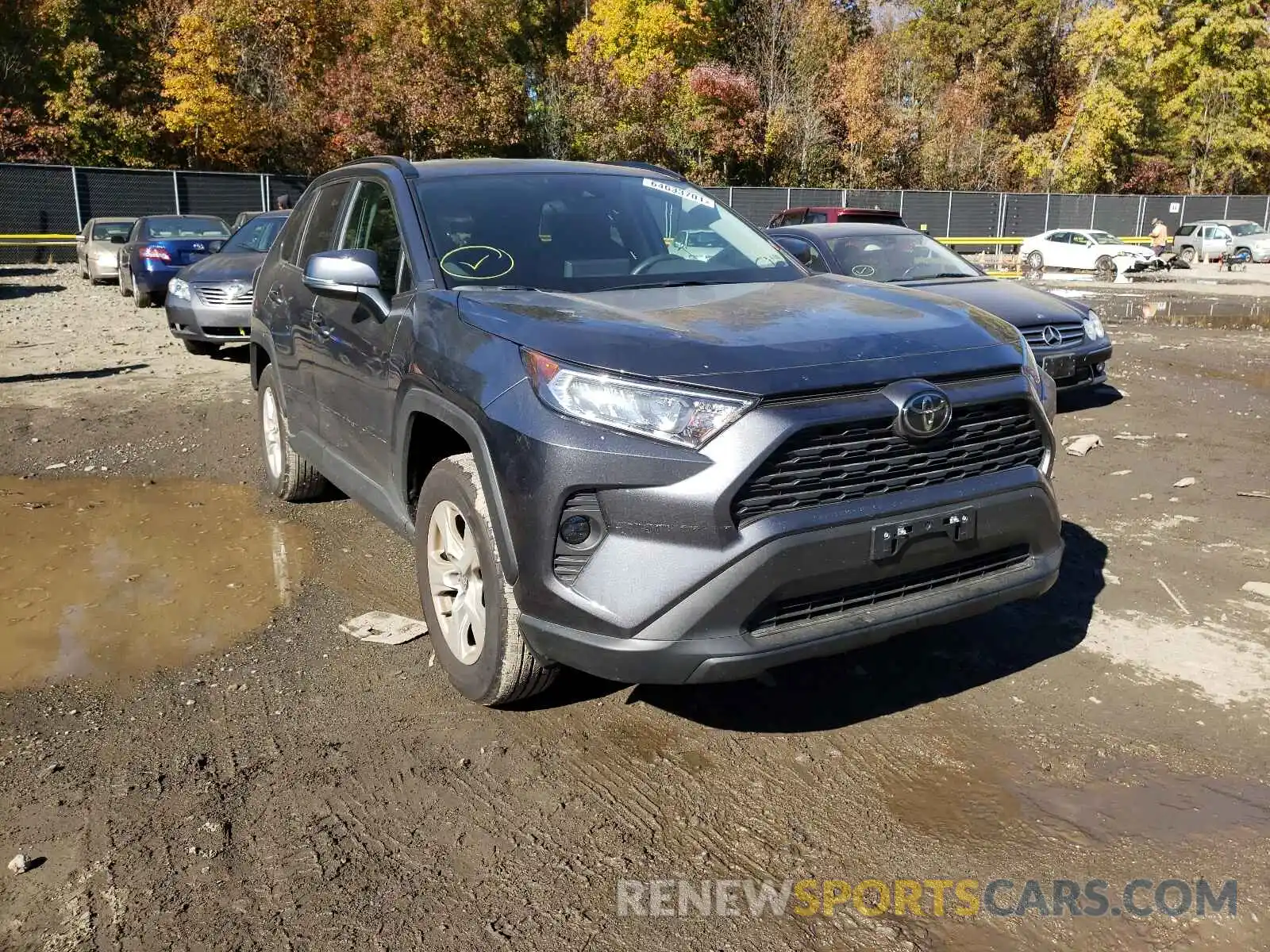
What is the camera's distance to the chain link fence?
90.5 feet

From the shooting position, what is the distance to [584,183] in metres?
4.67

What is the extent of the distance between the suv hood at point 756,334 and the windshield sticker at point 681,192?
1.06 meters

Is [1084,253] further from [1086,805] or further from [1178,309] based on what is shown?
[1086,805]

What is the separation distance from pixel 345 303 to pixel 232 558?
1.65m

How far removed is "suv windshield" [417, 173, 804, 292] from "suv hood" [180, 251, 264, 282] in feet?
24.3

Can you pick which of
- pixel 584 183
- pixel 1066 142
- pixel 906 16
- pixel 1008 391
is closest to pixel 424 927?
pixel 1008 391

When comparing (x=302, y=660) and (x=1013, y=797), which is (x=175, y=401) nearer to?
(x=302, y=660)

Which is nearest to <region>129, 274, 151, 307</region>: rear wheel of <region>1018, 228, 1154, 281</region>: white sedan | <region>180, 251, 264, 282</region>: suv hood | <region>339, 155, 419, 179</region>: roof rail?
<region>180, 251, 264, 282</region>: suv hood

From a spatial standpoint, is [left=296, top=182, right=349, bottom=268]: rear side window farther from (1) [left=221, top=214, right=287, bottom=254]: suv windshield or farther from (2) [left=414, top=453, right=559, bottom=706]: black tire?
(1) [left=221, top=214, right=287, bottom=254]: suv windshield

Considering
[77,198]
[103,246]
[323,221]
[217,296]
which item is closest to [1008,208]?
[77,198]

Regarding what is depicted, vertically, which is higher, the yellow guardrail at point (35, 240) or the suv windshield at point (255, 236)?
the suv windshield at point (255, 236)

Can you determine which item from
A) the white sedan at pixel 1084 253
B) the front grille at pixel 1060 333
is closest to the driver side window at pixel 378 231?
the front grille at pixel 1060 333

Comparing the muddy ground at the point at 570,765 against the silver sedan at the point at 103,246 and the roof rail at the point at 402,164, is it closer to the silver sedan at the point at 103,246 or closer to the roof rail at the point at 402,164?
the roof rail at the point at 402,164

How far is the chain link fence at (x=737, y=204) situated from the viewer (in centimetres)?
2758
